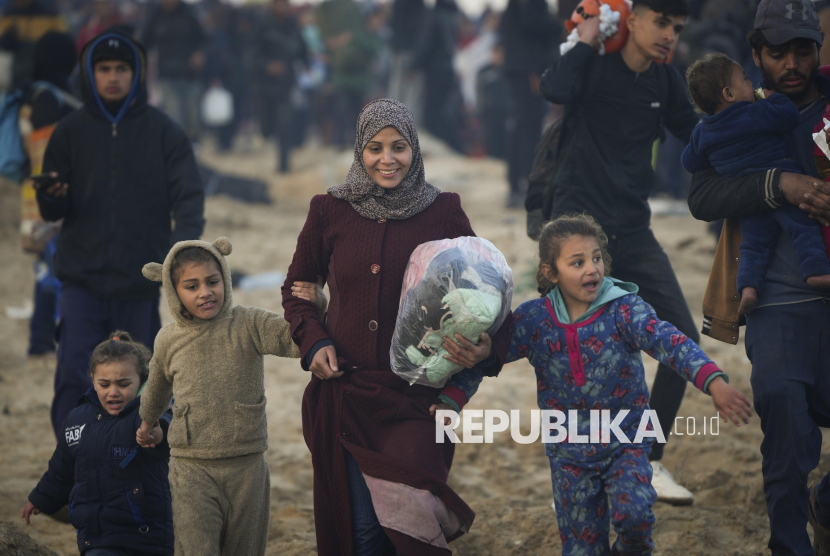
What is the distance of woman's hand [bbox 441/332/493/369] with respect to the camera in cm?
299

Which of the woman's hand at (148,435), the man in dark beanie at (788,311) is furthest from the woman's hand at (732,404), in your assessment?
the woman's hand at (148,435)

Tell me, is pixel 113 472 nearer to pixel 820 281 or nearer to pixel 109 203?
pixel 109 203

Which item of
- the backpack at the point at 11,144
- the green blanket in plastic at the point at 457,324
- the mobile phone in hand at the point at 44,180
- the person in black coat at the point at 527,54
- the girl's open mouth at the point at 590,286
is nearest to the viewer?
the green blanket in plastic at the point at 457,324

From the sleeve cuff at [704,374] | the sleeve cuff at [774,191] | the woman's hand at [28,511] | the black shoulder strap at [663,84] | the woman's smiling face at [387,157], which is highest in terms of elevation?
the black shoulder strap at [663,84]

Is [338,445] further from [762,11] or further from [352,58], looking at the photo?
[352,58]

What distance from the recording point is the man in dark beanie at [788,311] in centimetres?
307

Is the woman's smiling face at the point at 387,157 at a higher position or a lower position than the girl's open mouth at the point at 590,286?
higher

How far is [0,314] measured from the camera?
8875 millimetres

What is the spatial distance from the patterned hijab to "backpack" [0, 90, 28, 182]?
3295mm

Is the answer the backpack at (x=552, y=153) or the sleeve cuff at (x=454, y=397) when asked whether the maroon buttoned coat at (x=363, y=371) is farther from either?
the backpack at (x=552, y=153)

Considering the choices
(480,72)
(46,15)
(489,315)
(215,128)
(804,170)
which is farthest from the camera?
(215,128)

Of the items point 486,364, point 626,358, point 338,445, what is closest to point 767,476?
point 626,358

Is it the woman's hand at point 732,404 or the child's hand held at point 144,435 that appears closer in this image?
the woman's hand at point 732,404

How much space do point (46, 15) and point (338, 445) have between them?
7412 mm
